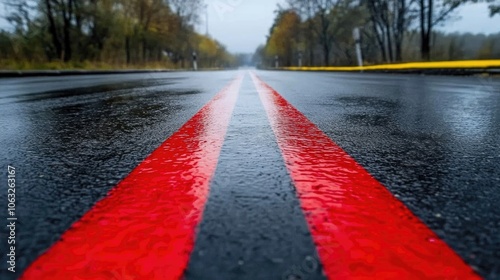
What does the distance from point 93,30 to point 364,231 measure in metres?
36.0

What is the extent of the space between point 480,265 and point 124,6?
40961 mm

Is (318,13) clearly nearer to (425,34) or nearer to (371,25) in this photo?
(371,25)

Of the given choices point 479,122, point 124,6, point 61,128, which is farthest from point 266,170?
point 124,6

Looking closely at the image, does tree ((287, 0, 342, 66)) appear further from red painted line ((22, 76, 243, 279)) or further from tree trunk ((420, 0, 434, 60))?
red painted line ((22, 76, 243, 279))

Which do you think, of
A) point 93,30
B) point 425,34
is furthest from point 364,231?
point 93,30

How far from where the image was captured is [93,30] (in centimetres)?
3203

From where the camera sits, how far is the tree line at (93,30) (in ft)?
64.0

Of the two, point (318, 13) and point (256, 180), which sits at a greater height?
point (318, 13)

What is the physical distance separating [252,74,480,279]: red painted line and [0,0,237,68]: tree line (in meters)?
16.1

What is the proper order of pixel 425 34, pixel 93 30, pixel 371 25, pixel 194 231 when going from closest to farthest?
pixel 194 231 → pixel 425 34 → pixel 93 30 → pixel 371 25

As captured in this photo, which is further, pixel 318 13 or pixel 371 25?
pixel 371 25

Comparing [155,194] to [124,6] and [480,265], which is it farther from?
[124,6]

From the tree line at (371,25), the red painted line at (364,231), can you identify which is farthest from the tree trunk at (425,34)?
the red painted line at (364,231)

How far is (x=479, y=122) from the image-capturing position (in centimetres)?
218
